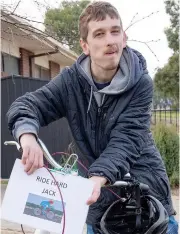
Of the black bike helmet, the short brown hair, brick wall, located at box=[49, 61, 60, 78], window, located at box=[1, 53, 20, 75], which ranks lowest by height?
the black bike helmet

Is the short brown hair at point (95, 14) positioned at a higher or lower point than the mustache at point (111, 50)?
higher

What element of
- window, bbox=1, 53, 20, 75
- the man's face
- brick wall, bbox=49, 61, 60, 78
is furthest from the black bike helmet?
brick wall, bbox=49, 61, 60, 78

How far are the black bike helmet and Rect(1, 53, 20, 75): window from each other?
37.7 feet

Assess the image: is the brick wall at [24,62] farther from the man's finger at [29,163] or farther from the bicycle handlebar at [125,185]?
the man's finger at [29,163]

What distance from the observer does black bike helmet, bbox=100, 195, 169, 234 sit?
6.24 feet

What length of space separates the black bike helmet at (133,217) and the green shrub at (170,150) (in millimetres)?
6857

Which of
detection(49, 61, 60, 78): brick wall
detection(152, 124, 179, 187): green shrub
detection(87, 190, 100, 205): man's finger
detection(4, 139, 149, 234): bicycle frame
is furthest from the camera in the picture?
detection(49, 61, 60, 78): brick wall

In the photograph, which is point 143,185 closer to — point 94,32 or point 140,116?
point 140,116

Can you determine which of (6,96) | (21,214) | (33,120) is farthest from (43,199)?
(6,96)

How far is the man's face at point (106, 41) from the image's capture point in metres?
1.92

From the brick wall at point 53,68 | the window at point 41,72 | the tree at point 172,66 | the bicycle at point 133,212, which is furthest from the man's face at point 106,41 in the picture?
the tree at point 172,66

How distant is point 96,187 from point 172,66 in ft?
95.8

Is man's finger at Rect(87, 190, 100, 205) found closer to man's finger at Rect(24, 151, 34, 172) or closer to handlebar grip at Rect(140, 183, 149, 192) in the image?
man's finger at Rect(24, 151, 34, 172)

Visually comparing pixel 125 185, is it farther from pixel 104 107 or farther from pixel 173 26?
pixel 173 26
